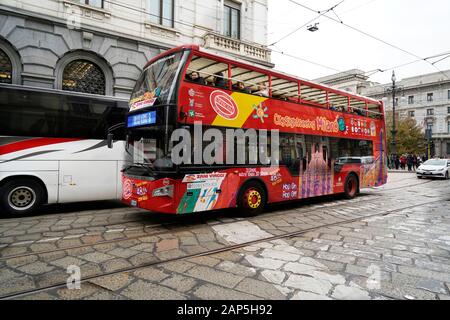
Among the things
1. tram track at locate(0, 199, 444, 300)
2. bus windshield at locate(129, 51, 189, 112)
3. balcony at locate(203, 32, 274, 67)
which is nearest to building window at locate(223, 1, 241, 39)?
balcony at locate(203, 32, 274, 67)

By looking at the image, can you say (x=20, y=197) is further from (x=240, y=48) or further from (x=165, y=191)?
(x=240, y=48)

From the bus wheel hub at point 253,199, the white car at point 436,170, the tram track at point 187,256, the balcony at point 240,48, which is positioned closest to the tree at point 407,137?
the white car at point 436,170

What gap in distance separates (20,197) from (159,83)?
15.0 ft

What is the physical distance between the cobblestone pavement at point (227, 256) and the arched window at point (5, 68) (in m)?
6.74

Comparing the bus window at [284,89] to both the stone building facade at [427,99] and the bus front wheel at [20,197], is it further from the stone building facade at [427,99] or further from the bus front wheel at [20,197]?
the stone building facade at [427,99]

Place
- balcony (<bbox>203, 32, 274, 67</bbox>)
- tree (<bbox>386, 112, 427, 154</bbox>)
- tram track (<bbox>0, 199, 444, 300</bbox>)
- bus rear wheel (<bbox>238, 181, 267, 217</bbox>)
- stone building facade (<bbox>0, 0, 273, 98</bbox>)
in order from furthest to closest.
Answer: tree (<bbox>386, 112, 427, 154</bbox>) < balcony (<bbox>203, 32, 274, 67</bbox>) < stone building facade (<bbox>0, 0, 273, 98</bbox>) < bus rear wheel (<bbox>238, 181, 267, 217</bbox>) < tram track (<bbox>0, 199, 444, 300</bbox>)

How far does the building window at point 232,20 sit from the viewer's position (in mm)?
15969

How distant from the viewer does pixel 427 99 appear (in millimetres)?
51469

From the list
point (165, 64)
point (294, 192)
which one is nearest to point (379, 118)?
point (294, 192)

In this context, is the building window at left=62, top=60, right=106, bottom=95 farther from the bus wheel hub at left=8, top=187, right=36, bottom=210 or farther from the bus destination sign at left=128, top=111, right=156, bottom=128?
the bus destination sign at left=128, top=111, right=156, bottom=128

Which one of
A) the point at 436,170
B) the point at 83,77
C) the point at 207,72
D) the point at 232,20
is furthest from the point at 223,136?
the point at 436,170

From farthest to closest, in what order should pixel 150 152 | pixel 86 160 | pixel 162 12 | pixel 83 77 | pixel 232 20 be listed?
pixel 232 20 → pixel 162 12 → pixel 83 77 → pixel 86 160 → pixel 150 152

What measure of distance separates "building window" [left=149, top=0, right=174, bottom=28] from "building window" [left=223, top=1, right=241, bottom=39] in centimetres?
335

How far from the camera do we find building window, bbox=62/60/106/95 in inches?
445
